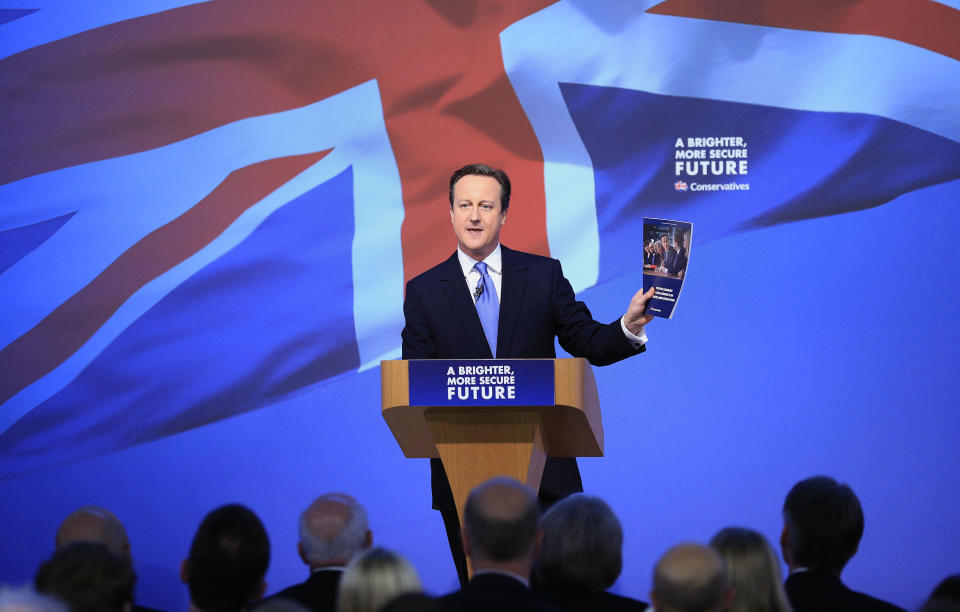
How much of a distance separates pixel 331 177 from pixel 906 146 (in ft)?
9.60

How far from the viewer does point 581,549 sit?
8.40 feet

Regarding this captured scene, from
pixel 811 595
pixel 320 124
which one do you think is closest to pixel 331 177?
pixel 320 124

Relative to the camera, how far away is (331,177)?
5.81m

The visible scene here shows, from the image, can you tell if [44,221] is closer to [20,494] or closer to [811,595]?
[20,494]

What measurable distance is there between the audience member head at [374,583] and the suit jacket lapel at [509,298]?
1.38 metres

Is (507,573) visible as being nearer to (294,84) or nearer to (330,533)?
(330,533)

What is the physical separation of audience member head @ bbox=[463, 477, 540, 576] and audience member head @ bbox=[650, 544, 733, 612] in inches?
13.3

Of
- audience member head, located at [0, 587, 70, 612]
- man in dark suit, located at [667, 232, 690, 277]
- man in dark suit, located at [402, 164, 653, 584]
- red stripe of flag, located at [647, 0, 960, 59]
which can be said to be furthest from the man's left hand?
red stripe of flag, located at [647, 0, 960, 59]

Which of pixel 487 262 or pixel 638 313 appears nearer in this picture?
pixel 638 313

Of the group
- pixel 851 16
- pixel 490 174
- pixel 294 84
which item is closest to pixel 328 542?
pixel 490 174

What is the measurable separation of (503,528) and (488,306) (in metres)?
1.40

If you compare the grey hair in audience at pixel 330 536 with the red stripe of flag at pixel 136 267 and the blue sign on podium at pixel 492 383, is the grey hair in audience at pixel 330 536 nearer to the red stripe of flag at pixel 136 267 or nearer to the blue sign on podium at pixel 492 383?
the blue sign on podium at pixel 492 383

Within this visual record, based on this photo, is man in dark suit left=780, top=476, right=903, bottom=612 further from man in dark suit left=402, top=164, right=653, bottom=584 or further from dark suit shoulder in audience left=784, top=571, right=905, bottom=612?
man in dark suit left=402, top=164, right=653, bottom=584

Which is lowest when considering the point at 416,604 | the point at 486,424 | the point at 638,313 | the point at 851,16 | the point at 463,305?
the point at 416,604
